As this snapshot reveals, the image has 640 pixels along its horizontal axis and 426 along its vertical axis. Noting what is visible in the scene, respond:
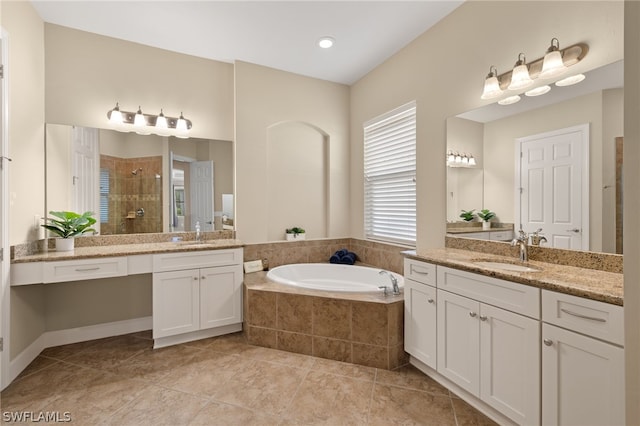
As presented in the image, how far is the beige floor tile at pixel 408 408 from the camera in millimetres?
1720

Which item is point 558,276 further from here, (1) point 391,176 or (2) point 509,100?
(1) point 391,176

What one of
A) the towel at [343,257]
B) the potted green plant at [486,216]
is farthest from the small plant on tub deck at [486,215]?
the towel at [343,257]

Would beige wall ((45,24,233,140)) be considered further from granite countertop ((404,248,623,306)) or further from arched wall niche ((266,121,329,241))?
granite countertop ((404,248,623,306))

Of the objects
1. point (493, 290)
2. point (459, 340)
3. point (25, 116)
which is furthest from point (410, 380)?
point (25, 116)

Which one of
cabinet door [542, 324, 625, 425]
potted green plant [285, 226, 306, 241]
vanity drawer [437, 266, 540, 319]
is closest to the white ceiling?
potted green plant [285, 226, 306, 241]

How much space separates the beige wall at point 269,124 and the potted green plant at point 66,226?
137 cm

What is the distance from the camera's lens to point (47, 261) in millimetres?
2207

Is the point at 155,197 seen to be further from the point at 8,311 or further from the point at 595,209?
the point at 595,209

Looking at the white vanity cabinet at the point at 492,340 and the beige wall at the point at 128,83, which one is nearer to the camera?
the white vanity cabinet at the point at 492,340

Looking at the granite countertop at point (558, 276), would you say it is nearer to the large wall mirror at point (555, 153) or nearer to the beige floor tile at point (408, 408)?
the large wall mirror at point (555, 153)

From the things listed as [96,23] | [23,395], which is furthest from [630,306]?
[96,23]

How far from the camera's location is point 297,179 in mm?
3730

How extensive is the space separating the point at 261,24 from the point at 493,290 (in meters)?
2.76

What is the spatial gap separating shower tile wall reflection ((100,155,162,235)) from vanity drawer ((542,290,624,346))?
10.5 ft
